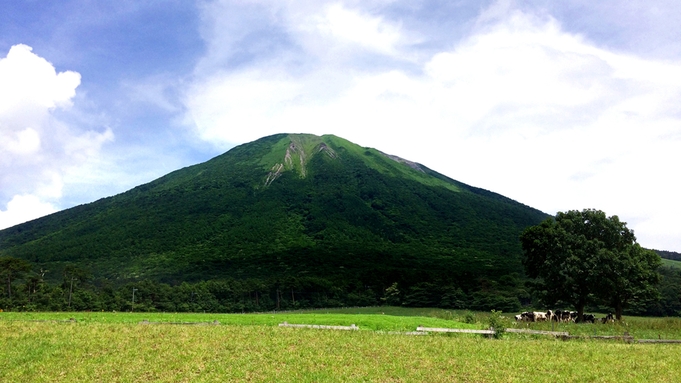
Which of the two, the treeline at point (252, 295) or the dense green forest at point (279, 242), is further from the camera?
the dense green forest at point (279, 242)

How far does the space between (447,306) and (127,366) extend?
6184 cm

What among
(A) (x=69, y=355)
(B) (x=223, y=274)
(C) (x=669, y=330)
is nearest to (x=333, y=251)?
(B) (x=223, y=274)

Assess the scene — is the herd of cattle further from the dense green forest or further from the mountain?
the mountain

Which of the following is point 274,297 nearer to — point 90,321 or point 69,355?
point 90,321

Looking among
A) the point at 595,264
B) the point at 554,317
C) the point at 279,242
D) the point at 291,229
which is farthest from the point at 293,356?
the point at 291,229

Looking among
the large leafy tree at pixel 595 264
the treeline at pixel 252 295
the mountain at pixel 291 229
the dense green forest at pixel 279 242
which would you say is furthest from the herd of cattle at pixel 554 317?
the mountain at pixel 291 229

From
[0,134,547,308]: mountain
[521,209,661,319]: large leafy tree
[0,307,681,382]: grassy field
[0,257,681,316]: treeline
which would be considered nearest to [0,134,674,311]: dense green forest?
[0,257,681,316]: treeline

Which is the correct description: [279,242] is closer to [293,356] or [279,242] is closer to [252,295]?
[252,295]

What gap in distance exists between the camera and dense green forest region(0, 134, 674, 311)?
226 ft

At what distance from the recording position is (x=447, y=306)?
71438 millimetres

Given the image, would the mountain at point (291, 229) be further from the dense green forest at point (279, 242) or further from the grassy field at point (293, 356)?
the grassy field at point (293, 356)

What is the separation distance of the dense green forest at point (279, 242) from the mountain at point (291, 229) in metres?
0.51

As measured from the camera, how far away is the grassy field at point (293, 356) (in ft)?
48.2

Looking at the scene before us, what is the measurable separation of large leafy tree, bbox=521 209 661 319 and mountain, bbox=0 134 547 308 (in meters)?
30.5
